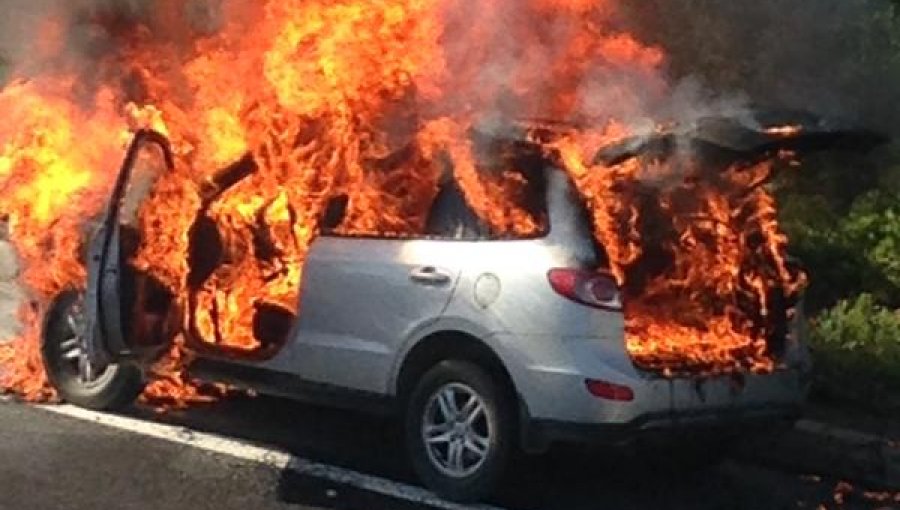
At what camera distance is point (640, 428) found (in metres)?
7.04

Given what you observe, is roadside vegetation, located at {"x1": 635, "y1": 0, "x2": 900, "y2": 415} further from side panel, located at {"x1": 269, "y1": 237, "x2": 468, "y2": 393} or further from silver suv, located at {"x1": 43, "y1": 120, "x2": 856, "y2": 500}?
side panel, located at {"x1": 269, "y1": 237, "x2": 468, "y2": 393}

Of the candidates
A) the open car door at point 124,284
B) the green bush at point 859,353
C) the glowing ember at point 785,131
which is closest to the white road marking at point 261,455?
the open car door at point 124,284

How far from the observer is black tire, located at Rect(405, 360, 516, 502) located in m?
7.25

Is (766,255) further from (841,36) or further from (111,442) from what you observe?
(841,36)

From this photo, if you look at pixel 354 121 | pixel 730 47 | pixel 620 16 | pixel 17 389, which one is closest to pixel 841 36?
pixel 730 47

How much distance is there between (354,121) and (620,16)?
331 cm

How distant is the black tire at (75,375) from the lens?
894 cm

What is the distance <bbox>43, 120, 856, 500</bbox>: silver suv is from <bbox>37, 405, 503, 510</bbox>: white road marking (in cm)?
11

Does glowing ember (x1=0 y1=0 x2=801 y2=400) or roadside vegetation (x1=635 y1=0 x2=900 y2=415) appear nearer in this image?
glowing ember (x1=0 y1=0 x2=801 y2=400)

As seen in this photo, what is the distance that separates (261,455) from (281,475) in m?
0.40

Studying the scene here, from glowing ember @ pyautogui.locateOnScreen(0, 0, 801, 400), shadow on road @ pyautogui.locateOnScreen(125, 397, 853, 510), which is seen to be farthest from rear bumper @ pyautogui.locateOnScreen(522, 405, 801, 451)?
shadow on road @ pyautogui.locateOnScreen(125, 397, 853, 510)

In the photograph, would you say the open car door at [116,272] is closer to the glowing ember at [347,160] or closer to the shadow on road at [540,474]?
the glowing ember at [347,160]

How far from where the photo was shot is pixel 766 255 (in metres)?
7.71

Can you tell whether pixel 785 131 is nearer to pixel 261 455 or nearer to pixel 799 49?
pixel 261 455
